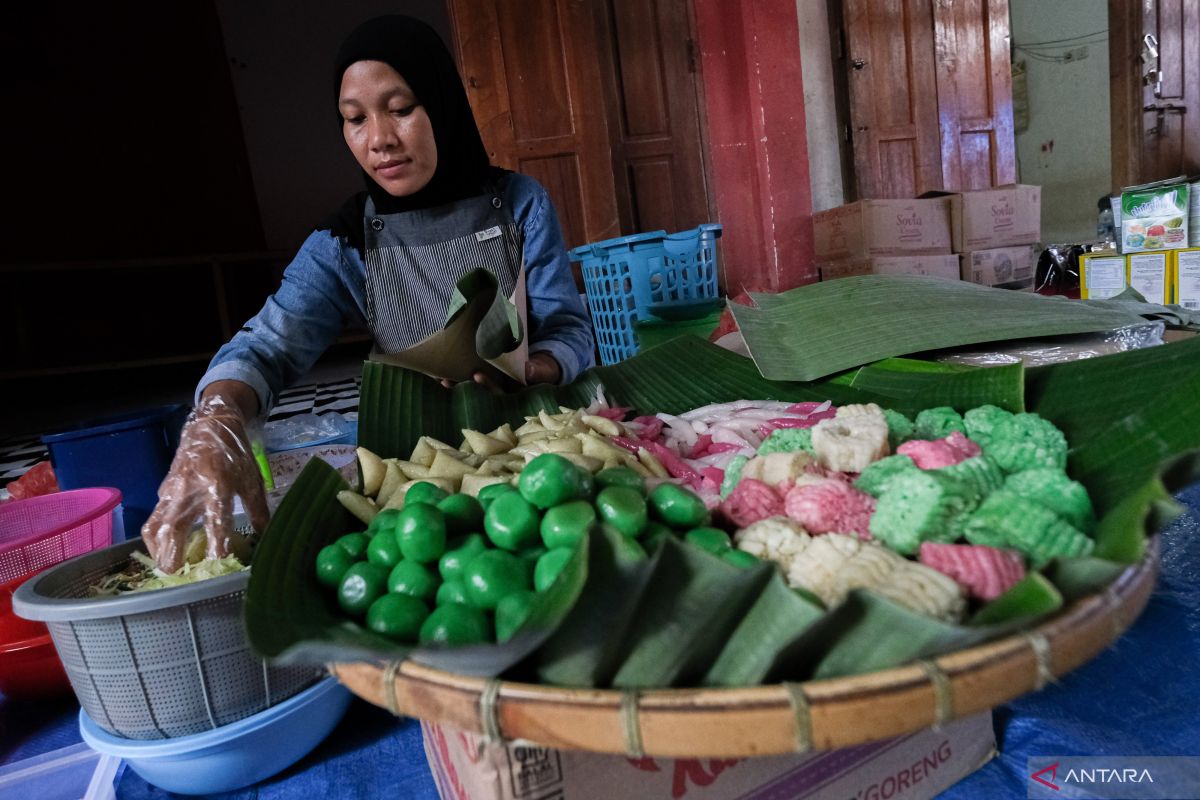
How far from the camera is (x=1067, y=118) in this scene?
9.14m

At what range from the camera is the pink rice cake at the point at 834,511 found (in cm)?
81

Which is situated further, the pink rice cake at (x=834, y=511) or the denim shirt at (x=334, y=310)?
the denim shirt at (x=334, y=310)

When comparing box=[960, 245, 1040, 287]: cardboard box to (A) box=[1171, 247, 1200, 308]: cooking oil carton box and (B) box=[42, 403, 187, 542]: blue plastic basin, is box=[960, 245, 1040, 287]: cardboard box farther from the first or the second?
(B) box=[42, 403, 187, 542]: blue plastic basin

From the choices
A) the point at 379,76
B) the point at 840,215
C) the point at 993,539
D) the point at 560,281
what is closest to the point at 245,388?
the point at 379,76

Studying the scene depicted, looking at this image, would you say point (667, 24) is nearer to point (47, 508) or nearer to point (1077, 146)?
point (47, 508)

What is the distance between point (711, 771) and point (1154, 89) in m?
8.66

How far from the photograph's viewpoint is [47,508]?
163 centimetres

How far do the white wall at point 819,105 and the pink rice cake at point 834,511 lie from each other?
436cm

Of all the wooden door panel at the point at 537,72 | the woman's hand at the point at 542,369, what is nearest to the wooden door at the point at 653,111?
the wooden door panel at the point at 537,72

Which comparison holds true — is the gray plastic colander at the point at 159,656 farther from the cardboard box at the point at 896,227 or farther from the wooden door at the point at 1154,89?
the wooden door at the point at 1154,89

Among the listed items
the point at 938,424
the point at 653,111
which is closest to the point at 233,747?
the point at 938,424

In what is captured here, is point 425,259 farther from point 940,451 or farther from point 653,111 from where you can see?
point 653,111

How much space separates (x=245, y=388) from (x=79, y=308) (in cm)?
670

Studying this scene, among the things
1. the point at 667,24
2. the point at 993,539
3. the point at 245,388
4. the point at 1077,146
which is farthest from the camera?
the point at 1077,146
